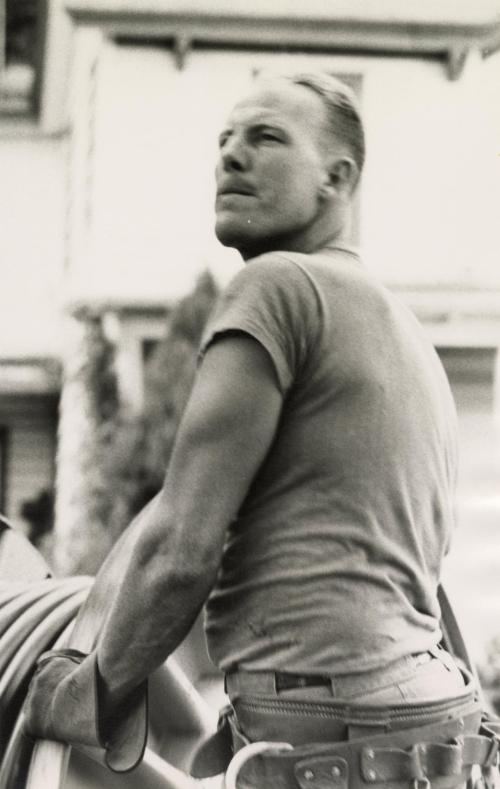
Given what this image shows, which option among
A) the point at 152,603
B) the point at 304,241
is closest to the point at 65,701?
the point at 152,603

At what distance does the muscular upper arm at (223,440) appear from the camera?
5.11 ft

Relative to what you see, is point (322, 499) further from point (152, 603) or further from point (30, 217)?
point (30, 217)

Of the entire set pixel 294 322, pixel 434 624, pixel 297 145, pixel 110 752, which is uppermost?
pixel 297 145

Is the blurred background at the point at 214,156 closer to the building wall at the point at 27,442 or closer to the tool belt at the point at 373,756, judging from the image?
the building wall at the point at 27,442

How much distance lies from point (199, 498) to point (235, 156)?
1.48 ft

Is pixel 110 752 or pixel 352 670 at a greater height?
pixel 352 670

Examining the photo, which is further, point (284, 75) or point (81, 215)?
point (81, 215)

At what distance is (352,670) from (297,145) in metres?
0.64

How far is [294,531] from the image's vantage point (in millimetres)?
1614

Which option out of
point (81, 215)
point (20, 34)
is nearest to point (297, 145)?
point (81, 215)

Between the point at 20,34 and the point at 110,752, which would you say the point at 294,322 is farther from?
the point at 20,34

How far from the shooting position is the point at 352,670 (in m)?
1.59

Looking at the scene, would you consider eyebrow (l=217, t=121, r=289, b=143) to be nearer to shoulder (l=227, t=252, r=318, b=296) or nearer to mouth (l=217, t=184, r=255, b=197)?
mouth (l=217, t=184, r=255, b=197)

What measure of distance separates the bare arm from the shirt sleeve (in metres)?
0.01
